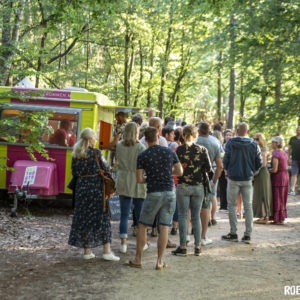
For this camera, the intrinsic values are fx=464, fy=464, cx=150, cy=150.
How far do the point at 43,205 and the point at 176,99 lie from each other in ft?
68.0

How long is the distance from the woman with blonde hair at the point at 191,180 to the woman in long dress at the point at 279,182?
12.7ft

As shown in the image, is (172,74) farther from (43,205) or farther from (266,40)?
(43,205)

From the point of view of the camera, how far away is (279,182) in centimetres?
1046

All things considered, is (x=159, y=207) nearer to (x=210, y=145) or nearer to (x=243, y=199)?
(x=210, y=145)

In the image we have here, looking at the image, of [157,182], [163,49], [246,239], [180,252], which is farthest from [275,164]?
[163,49]

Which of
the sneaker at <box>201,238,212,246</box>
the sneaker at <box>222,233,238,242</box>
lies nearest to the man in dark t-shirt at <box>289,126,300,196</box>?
the sneaker at <box>222,233,238,242</box>

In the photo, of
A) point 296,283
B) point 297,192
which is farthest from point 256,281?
point 297,192

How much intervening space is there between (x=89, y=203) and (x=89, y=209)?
0.28 ft

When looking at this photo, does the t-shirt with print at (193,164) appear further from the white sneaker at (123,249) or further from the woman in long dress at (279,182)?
the woman in long dress at (279,182)

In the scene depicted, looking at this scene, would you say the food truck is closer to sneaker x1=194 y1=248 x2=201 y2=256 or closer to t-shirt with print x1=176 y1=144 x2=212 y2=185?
t-shirt with print x1=176 y1=144 x2=212 y2=185

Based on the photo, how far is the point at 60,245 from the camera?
294 inches

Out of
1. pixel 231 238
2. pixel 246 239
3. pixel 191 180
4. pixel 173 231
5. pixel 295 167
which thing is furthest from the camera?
pixel 295 167

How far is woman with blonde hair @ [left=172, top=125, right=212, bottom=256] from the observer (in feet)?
22.6

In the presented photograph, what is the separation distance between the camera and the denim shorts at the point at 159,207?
6.09 meters
